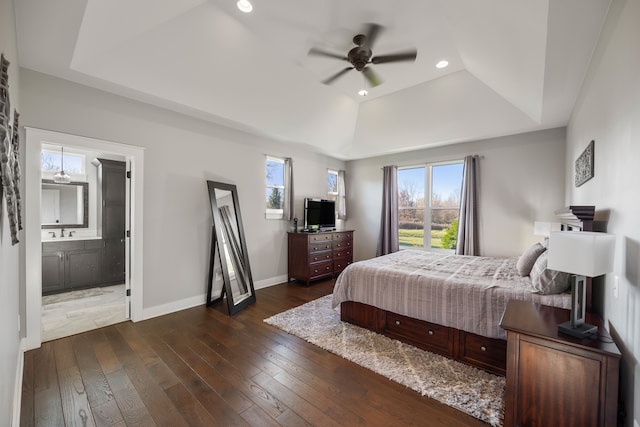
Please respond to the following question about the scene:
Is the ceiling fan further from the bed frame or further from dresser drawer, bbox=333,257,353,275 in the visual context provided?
dresser drawer, bbox=333,257,353,275

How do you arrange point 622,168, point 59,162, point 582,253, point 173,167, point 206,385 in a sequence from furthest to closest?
point 59,162, point 173,167, point 206,385, point 622,168, point 582,253

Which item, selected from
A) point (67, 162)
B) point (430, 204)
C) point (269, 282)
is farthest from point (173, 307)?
point (430, 204)

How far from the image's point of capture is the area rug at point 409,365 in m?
1.94

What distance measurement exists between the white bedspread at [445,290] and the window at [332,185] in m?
2.95

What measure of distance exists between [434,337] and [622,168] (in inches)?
75.9

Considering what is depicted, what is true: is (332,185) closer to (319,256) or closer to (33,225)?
(319,256)

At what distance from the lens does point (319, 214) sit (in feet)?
18.1

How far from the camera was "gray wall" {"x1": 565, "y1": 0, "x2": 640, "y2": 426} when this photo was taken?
4.51 feet

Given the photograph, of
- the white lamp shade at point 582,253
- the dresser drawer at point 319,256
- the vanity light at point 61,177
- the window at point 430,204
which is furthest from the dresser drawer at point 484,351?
the vanity light at point 61,177

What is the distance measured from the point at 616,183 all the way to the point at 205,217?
424 centimetres

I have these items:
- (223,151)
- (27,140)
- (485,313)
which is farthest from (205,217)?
(485,313)

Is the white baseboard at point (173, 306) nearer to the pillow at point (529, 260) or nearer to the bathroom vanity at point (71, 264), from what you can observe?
the bathroom vanity at point (71, 264)

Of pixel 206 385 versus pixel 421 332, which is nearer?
pixel 206 385

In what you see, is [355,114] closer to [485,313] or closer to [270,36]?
[270,36]
